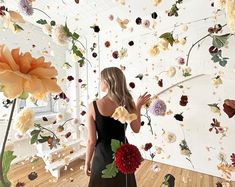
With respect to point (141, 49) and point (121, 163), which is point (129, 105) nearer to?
point (121, 163)

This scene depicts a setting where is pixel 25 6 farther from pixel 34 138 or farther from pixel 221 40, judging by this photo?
pixel 221 40

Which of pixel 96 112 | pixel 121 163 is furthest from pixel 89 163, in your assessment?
pixel 121 163

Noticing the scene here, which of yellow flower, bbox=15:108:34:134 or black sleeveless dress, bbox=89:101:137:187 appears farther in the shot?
black sleeveless dress, bbox=89:101:137:187

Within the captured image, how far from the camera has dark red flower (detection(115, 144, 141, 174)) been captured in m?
0.43

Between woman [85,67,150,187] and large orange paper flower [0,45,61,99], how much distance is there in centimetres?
58

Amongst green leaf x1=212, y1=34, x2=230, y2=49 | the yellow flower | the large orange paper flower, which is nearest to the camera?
the large orange paper flower

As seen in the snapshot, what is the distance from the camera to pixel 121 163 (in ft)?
1.42

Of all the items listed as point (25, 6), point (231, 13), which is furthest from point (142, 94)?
point (231, 13)

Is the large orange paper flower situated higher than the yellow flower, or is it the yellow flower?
the large orange paper flower

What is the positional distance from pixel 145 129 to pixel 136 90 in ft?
2.00

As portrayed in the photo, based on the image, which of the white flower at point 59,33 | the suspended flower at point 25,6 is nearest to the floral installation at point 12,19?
the suspended flower at point 25,6

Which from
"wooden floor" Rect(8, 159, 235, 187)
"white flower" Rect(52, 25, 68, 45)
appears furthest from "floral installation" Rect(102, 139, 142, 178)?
"wooden floor" Rect(8, 159, 235, 187)

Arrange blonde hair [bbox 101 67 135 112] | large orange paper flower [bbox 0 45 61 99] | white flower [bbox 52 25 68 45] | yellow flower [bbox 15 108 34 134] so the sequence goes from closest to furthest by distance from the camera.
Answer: large orange paper flower [bbox 0 45 61 99]
yellow flower [bbox 15 108 34 134]
white flower [bbox 52 25 68 45]
blonde hair [bbox 101 67 135 112]

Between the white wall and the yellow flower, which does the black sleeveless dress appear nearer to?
the yellow flower
